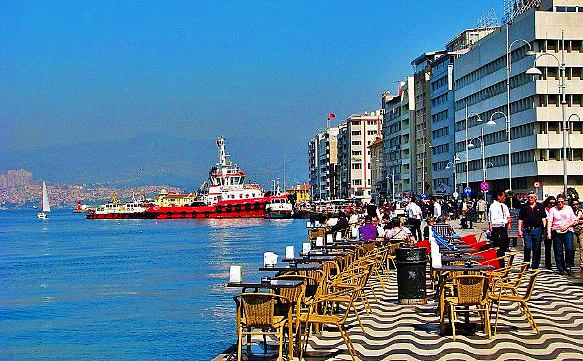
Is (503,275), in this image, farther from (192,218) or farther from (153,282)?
(192,218)

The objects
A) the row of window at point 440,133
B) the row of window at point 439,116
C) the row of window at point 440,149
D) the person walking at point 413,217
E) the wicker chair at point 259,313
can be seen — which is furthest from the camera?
the row of window at point 439,116

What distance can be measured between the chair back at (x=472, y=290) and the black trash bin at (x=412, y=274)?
12.4 feet

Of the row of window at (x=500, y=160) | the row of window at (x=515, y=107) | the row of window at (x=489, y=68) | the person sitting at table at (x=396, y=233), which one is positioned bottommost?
the person sitting at table at (x=396, y=233)

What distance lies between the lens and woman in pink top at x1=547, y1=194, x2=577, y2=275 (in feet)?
78.0

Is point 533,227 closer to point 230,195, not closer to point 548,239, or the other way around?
point 548,239

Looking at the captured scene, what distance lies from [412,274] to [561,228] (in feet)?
23.1

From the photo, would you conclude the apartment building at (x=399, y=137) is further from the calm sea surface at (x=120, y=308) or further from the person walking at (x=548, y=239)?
the person walking at (x=548, y=239)

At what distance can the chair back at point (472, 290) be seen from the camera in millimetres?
13984

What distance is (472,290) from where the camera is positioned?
1405 centimetres

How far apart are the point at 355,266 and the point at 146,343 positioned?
232 inches

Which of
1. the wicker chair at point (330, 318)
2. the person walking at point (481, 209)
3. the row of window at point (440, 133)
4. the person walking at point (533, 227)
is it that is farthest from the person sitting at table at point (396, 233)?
the row of window at point (440, 133)

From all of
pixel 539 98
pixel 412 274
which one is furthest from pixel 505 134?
pixel 412 274

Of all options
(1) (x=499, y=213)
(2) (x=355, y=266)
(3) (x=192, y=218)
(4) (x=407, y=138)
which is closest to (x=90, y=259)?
(1) (x=499, y=213)

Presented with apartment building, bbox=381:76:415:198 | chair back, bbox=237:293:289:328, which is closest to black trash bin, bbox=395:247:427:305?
chair back, bbox=237:293:289:328
